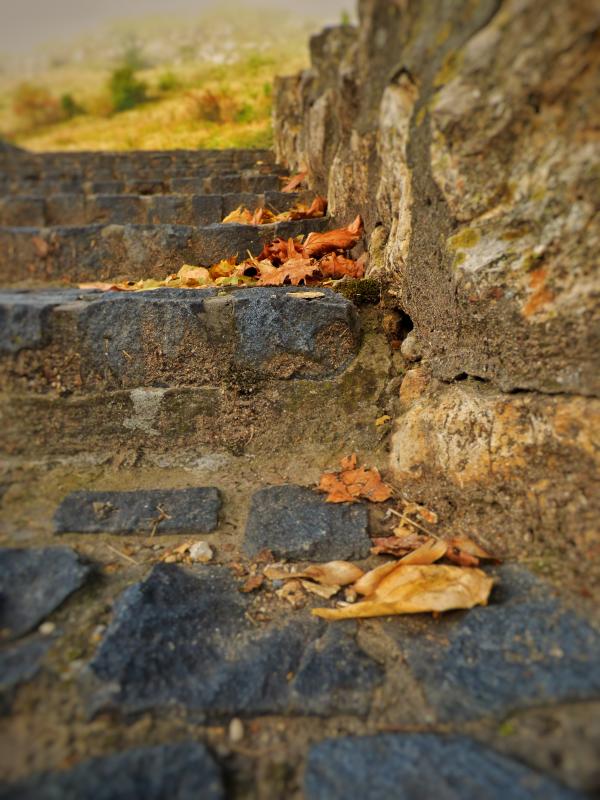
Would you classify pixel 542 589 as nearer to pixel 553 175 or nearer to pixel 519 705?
pixel 519 705

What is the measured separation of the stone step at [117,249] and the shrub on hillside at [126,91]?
51.5ft

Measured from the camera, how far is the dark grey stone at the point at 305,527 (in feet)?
4.17

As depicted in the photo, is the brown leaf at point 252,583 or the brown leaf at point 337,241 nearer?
the brown leaf at point 252,583

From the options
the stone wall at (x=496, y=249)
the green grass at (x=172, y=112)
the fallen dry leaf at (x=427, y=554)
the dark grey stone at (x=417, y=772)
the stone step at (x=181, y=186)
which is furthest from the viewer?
the green grass at (x=172, y=112)

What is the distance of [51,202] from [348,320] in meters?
2.85

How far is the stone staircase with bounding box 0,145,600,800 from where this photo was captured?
2.54 feet

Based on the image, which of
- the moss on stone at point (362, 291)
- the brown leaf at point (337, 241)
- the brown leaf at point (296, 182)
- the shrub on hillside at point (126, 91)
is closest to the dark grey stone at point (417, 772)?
the moss on stone at point (362, 291)

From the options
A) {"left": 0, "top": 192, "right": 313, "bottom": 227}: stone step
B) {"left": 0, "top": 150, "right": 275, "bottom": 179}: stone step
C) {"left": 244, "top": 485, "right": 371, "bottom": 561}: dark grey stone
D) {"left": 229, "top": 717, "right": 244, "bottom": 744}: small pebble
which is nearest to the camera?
{"left": 229, "top": 717, "right": 244, "bottom": 744}: small pebble

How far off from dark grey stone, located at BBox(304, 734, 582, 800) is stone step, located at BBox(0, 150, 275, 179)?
5.30 m

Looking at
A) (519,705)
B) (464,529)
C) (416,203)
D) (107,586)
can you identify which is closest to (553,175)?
(416,203)

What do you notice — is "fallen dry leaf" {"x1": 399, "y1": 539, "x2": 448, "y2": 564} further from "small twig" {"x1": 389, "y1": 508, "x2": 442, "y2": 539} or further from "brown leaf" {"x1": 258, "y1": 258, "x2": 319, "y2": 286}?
"brown leaf" {"x1": 258, "y1": 258, "x2": 319, "y2": 286}

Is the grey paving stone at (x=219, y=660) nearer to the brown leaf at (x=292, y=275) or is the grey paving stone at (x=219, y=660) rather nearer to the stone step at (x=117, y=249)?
the brown leaf at (x=292, y=275)

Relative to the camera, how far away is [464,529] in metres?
1.25

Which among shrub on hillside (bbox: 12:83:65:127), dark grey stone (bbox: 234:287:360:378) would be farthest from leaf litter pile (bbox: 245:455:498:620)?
shrub on hillside (bbox: 12:83:65:127)
